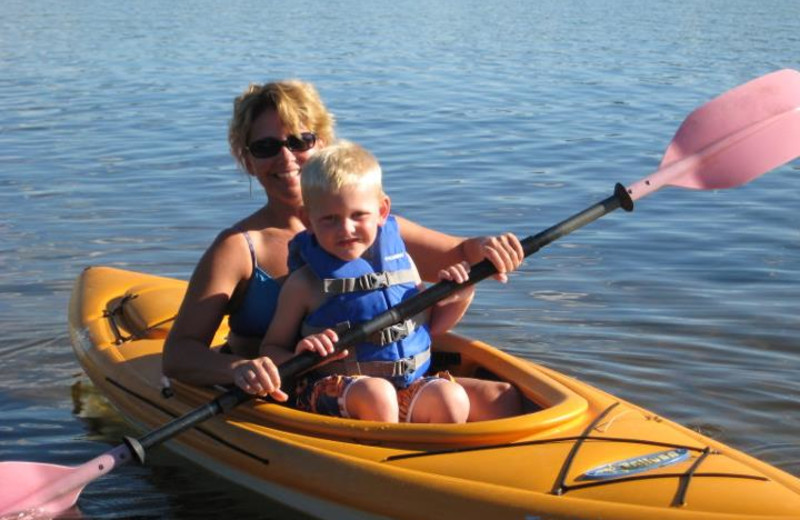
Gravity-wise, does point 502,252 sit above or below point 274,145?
below

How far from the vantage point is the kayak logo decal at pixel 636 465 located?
10.8 ft

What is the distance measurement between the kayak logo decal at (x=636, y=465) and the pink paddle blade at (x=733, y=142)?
1.38 m

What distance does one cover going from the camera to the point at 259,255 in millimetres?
4027

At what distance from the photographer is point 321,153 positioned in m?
3.63

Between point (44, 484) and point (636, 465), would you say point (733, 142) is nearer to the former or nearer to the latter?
point (636, 465)

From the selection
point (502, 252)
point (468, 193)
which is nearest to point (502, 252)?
point (502, 252)

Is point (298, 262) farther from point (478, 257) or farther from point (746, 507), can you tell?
point (746, 507)

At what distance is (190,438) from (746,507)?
190 cm

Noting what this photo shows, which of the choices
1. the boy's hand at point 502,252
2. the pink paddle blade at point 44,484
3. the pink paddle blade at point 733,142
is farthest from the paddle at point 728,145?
the pink paddle blade at point 44,484

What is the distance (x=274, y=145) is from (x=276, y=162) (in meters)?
0.05

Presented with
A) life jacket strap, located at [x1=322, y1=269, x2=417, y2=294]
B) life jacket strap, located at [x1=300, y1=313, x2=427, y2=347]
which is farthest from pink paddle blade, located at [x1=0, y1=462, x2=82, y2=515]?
life jacket strap, located at [x1=322, y1=269, x2=417, y2=294]

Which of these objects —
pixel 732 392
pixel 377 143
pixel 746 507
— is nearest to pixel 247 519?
pixel 746 507

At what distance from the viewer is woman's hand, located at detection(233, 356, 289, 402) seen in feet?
11.9

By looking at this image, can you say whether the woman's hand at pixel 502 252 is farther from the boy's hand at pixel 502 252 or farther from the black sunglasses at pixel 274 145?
the black sunglasses at pixel 274 145
